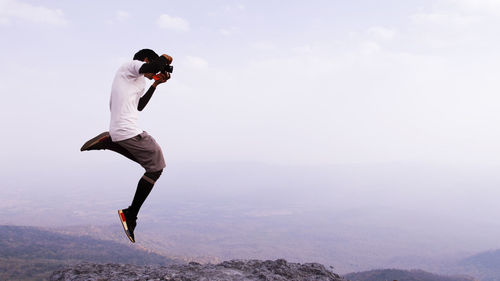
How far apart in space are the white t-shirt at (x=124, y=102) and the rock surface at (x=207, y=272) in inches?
81.1

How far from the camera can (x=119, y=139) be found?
4816 mm

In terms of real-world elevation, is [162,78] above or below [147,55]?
below

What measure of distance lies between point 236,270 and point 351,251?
19033cm

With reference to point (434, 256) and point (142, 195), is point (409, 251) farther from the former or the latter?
point (142, 195)

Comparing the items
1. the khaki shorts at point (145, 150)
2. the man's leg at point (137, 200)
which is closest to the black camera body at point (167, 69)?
the khaki shorts at point (145, 150)

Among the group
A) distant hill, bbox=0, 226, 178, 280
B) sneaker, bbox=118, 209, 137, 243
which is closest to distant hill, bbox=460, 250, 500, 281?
distant hill, bbox=0, 226, 178, 280

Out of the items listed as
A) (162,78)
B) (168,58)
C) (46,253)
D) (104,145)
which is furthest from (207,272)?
(46,253)

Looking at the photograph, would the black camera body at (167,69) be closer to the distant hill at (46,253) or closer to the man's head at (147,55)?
the man's head at (147,55)

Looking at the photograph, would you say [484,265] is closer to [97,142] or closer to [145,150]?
[145,150]

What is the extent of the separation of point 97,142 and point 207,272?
7.95ft

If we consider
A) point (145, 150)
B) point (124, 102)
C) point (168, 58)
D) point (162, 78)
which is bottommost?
point (145, 150)

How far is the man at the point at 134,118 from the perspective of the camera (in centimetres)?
476

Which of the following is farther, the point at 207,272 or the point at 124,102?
the point at 207,272

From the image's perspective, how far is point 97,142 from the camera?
502 cm
